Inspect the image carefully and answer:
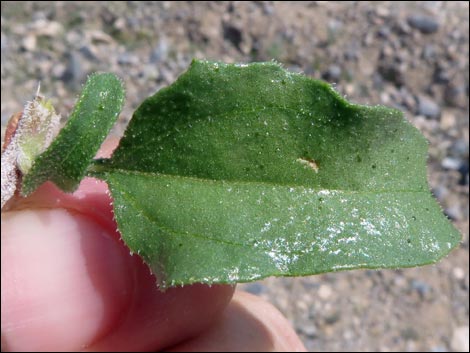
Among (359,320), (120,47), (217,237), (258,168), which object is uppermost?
(258,168)

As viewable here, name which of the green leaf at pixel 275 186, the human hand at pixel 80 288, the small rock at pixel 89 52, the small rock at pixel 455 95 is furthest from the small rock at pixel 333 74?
the green leaf at pixel 275 186

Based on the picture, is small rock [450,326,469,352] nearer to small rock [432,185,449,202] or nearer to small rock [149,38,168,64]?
small rock [432,185,449,202]

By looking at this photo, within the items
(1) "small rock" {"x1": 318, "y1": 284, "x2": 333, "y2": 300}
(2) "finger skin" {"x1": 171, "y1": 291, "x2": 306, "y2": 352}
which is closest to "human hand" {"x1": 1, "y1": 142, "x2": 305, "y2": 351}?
(2) "finger skin" {"x1": 171, "y1": 291, "x2": 306, "y2": 352}

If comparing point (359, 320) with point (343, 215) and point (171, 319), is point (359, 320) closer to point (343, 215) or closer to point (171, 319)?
point (171, 319)

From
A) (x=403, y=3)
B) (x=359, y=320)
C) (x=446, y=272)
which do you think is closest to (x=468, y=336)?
(x=446, y=272)

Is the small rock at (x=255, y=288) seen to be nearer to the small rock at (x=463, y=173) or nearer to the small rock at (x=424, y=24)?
the small rock at (x=463, y=173)
